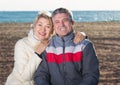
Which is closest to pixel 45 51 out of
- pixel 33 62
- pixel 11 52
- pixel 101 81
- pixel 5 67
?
pixel 33 62

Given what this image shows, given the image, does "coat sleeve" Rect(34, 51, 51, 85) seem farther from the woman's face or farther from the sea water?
the sea water

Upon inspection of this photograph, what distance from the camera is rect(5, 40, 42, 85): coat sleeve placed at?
538 cm

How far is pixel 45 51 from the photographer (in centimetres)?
530

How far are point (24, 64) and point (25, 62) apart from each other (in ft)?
0.10

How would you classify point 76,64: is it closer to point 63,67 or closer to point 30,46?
point 63,67

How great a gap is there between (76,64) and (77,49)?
0.18 metres

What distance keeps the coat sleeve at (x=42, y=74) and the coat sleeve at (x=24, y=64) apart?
79 millimetres

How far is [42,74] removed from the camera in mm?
5289

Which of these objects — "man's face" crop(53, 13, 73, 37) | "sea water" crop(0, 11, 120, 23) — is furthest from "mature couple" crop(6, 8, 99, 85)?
"sea water" crop(0, 11, 120, 23)

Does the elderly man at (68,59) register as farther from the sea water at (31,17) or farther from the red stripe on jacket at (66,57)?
the sea water at (31,17)

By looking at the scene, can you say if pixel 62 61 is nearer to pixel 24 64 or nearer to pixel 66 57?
pixel 66 57

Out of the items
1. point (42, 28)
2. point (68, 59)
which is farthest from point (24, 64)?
point (68, 59)

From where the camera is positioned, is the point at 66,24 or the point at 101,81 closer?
the point at 66,24

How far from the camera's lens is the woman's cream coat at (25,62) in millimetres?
5387
